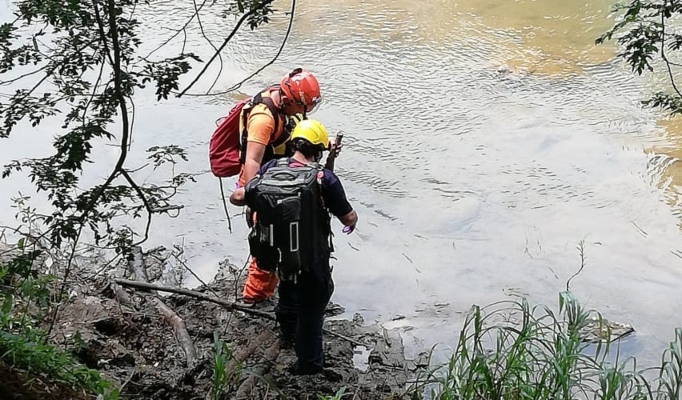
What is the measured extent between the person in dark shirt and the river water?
0.91 m

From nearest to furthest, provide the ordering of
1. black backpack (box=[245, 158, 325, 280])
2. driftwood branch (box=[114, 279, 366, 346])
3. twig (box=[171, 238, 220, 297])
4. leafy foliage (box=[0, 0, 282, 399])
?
leafy foliage (box=[0, 0, 282, 399]) < black backpack (box=[245, 158, 325, 280]) < driftwood branch (box=[114, 279, 366, 346]) < twig (box=[171, 238, 220, 297])

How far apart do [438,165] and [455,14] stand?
415 centimetres

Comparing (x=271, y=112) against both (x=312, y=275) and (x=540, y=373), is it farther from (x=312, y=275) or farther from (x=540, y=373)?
(x=540, y=373)

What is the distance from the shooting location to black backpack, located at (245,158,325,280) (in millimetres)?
3664

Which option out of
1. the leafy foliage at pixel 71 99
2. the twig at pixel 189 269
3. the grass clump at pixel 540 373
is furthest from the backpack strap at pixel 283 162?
the twig at pixel 189 269

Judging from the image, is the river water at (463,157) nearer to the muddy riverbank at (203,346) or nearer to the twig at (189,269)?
the twig at (189,269)

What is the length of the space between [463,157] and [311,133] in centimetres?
361

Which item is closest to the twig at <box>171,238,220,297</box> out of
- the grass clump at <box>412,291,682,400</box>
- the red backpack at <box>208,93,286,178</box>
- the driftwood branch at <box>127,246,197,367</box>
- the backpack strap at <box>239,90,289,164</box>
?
the driftwood branch at <box>127,246,197,367</box>

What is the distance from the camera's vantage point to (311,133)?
396cm

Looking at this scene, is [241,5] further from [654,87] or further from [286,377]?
[654,87]

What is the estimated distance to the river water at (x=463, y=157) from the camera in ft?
18.4

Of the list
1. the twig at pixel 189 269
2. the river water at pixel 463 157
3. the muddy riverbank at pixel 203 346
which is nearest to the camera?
the muddy riverbank at pixel 203 346

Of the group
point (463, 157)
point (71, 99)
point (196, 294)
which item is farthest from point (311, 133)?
point (463, 157)

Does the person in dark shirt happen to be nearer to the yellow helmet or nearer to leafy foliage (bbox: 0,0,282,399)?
the yellow helmet
